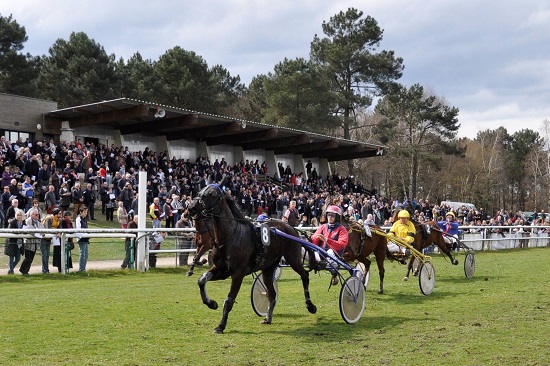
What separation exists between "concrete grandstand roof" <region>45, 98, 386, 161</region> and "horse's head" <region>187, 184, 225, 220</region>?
24.6 metres

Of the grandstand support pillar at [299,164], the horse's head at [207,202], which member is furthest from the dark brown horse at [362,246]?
the grandstand support pillar at [299,164]

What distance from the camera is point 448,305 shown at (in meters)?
12.3

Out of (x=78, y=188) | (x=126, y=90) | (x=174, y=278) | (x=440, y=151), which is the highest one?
(x=126, y=90)

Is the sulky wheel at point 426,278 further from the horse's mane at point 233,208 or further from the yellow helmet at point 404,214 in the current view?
the horse's mane at point 233,208

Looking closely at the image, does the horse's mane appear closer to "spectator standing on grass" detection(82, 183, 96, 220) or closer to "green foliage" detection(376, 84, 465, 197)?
"spectator standing on grass" detection(82, 183, 96, 220)

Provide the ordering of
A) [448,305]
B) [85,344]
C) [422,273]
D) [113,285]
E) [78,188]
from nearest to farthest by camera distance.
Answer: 1. [85,344]
2. [448,305]
3. [422,273]
4. [113,285]
5. [78,188]

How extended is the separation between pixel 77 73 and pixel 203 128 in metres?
16.6

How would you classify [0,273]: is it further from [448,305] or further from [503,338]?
[503,338]

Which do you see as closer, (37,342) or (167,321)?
(37,342)

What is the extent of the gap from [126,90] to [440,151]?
30.7 m

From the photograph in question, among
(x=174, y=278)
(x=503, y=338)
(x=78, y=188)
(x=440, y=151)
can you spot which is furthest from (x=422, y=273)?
(x=440, y=151)

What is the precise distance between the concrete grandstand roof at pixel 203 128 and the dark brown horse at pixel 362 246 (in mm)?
21440

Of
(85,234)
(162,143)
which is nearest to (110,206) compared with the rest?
(85,234)

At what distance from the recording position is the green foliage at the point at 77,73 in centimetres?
5219
